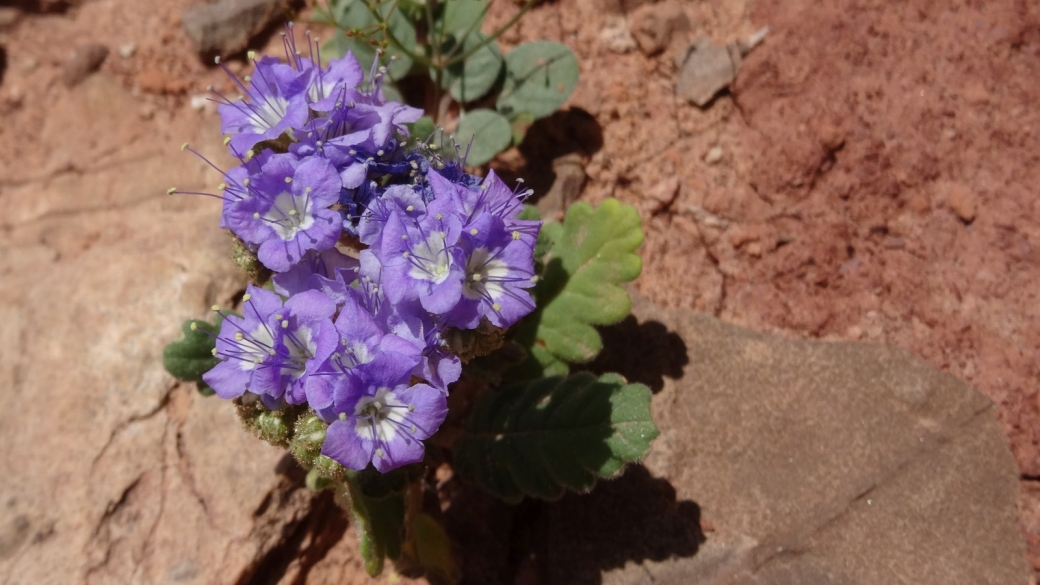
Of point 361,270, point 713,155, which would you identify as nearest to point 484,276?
point 361,270

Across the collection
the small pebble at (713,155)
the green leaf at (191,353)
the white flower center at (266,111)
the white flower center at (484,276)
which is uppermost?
the white flower center at (266,111)

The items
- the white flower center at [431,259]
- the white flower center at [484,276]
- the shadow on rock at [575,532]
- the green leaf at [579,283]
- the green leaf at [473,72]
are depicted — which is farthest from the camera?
the green leaf at [473,72]

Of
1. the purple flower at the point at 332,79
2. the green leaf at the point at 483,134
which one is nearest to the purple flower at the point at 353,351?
the purple flower at the point at 332,79

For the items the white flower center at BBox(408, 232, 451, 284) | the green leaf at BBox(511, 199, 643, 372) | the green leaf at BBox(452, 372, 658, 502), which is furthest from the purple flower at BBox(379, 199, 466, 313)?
the green leaf at BBox(452, 372, 658, 502)

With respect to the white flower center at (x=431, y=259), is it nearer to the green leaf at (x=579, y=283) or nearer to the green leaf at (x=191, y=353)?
the green leaf at (x=579, y=283)

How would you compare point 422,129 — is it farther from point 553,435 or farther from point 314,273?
point 553,435

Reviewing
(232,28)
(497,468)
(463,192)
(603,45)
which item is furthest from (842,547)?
(232,28)
